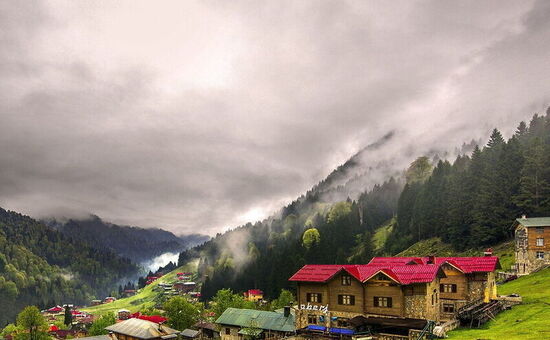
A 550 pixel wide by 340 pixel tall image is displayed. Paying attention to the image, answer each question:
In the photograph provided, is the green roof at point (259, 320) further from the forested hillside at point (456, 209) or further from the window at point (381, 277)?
the forested hillside at point (456, 209)

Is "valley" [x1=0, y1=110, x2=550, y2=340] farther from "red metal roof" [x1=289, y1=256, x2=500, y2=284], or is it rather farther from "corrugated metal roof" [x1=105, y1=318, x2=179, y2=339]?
"corrugated metal roof" [x1=105, y1=318, x2=179, y2=339]

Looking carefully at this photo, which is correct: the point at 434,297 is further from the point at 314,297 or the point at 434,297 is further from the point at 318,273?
the point at 314,297

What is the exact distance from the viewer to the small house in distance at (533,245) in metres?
76.1

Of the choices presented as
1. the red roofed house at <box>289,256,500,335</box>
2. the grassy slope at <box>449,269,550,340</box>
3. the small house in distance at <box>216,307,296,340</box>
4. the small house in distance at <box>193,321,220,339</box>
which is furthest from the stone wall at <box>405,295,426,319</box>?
the small house in distance at <box>193,321,220,339</box>

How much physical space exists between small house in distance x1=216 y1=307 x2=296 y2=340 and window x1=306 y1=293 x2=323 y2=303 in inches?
350

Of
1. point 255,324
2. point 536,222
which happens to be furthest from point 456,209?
point 255,324

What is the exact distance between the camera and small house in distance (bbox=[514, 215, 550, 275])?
76.1m

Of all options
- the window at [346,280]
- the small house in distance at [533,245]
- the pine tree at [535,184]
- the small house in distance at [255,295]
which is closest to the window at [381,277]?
the window at [346,280]

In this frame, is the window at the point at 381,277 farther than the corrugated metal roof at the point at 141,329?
No

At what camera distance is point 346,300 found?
6031 centimetres

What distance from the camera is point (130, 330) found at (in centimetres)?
8275

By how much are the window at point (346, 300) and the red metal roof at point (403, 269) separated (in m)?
3.40

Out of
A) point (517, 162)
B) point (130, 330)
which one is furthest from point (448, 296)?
point (130, 330)

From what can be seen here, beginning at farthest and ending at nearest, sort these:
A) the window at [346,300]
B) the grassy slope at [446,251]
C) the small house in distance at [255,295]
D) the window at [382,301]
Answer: the small house in distance at [255,295]
the grassy slope at [446,251]
the window at [346,300]
the window at [382,301]
